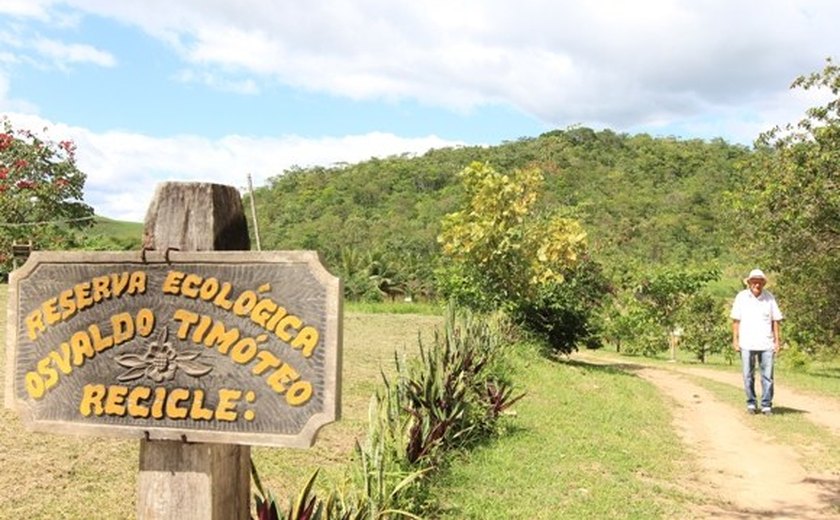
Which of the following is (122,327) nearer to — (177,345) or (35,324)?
(177,345)

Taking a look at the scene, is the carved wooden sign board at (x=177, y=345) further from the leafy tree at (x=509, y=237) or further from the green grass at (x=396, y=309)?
the green grass at (x=396, y=309)

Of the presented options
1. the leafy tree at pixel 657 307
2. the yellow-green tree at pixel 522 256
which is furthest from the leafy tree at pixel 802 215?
the leafy tree at pixel 657 307

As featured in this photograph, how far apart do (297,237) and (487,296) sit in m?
37.2

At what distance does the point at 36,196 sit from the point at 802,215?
2344cm

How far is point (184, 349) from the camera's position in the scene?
2.60 m

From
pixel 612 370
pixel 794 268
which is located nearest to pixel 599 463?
pixel 612 370

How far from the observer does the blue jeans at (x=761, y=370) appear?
8297mm

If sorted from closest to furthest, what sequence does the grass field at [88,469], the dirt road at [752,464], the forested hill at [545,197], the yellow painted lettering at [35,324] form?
the yellow painted lettering at [35,324] → the grass field at [88,469] → the dirt road at [752,464] → the forested hill at [545,197]

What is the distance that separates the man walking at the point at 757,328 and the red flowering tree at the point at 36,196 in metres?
21.5

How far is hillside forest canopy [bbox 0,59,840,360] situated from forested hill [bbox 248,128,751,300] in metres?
0.19

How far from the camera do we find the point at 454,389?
6.54m

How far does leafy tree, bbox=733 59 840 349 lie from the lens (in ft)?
46.9

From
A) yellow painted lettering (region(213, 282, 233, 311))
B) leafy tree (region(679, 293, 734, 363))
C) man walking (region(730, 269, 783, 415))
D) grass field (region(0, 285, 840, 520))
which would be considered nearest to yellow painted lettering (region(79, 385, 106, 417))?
yellow painted lettering (region(213, 282, 233, 311))

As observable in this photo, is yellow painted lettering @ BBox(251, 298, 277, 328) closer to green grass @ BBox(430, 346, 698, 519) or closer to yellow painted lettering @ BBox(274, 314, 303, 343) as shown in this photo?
yellow painted lettering @ BBox(274, 314, 303, 343)
